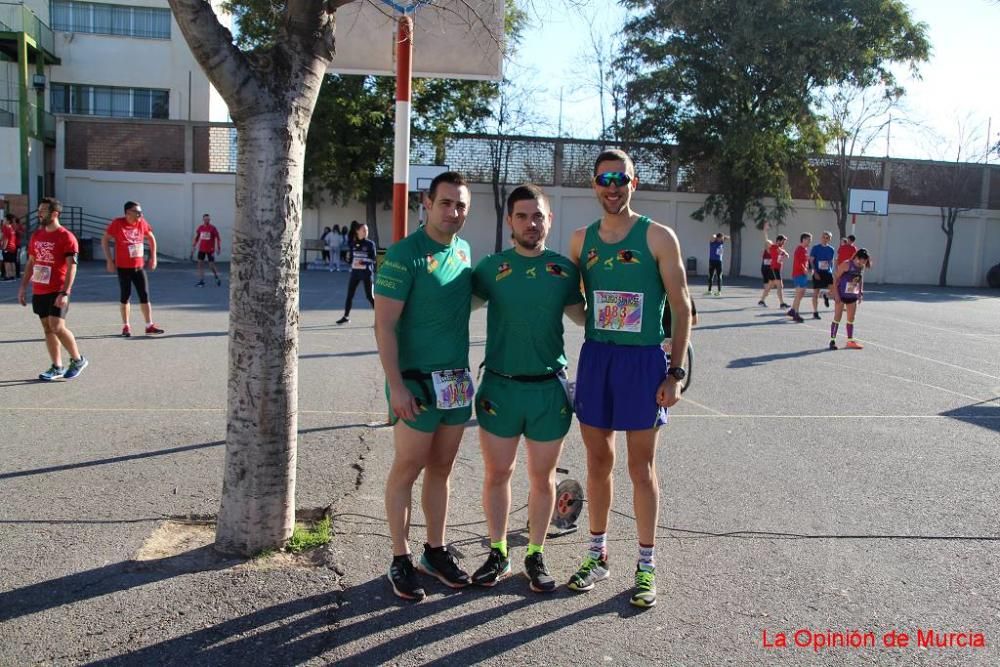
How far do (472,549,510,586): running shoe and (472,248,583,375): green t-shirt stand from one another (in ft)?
3.12

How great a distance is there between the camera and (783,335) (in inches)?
619

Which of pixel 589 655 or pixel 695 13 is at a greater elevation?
pixel 695 13

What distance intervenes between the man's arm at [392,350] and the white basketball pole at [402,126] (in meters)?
1.66

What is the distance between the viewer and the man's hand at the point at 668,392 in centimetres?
412

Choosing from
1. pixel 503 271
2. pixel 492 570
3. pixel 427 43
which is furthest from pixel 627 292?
pixel 427 43

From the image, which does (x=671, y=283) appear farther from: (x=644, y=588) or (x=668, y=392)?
(x=644, y=588)

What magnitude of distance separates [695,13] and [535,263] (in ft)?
112

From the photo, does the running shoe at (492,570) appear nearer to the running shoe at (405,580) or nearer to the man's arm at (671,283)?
the running shoe at (405,580)

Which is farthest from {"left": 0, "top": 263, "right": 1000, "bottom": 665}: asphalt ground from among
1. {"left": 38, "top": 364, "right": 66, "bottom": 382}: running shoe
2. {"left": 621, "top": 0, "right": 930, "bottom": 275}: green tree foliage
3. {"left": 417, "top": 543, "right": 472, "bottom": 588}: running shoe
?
{"left": 621, "top": 0, "right": 930, "bottom": 275}: green tree foliage

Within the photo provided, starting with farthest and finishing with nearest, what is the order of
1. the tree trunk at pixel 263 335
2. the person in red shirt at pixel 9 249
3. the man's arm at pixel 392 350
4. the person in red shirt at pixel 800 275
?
1. the person in red shirt at pixel 9 249
2. the person in red shirt at pixel 800 275
3. the tree trunk at pixel 263 335
4. the man's arm at pixel 392 350

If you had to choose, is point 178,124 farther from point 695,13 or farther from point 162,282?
point 695,13

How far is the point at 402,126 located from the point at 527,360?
90.7 inches

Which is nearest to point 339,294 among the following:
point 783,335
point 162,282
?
point 162,282

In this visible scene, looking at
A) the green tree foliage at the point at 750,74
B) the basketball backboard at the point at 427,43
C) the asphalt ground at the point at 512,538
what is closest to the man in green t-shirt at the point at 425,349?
the asphalt ground at the point at 512,538
